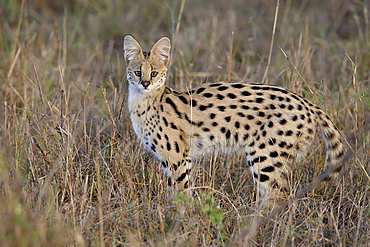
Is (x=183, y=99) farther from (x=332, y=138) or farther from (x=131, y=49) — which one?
(x=332, y=138)

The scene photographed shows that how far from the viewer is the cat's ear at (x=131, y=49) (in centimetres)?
544

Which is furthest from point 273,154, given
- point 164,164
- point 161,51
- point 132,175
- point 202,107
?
point 161,51

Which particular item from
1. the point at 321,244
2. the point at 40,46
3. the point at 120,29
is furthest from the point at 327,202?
the point at 120,29

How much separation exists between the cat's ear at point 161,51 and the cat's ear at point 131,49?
133 mm

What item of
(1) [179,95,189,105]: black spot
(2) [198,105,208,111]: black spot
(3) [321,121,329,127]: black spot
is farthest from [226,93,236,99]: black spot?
(3) [321,121,329,127]: black spot

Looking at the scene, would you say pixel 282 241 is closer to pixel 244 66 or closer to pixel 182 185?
pixel 182 185

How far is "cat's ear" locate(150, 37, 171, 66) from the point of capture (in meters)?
5.47

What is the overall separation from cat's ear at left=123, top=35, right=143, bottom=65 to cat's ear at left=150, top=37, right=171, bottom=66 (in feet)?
0.44

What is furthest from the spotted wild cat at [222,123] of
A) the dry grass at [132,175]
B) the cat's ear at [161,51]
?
the dry grass at [132,175]

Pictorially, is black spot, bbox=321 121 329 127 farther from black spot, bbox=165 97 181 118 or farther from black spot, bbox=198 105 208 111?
black spot, bbox=165 97 181 118

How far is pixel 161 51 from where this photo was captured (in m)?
5.52

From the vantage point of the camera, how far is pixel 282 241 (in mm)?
4234

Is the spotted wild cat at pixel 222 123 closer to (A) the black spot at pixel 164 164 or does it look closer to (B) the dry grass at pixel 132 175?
(A) the black spot at pixel 164 164

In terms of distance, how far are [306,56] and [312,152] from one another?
1.48 metres
